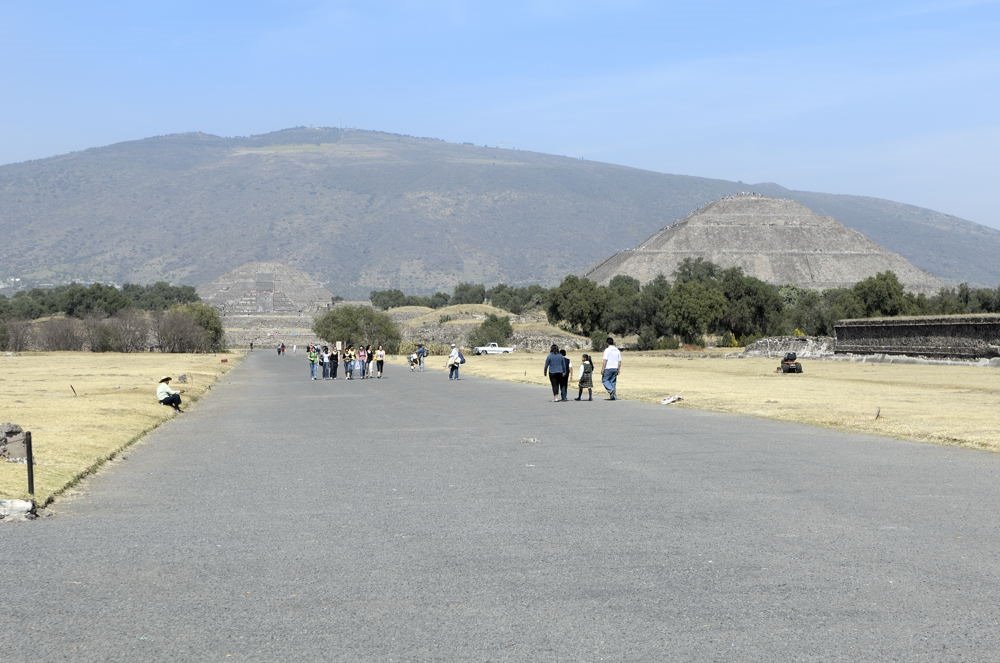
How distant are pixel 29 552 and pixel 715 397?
26125 millimetres

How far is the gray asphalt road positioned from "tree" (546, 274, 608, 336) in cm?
11152

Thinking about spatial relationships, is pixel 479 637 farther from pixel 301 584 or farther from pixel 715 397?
pixel 715 397

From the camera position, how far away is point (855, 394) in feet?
119

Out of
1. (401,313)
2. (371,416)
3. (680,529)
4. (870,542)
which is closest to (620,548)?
(680,529)

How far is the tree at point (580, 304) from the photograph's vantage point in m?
131

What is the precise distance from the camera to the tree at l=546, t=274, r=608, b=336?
131 meters

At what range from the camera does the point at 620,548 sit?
10375mm

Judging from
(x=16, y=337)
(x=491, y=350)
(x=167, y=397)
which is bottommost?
(x=167, y=397)

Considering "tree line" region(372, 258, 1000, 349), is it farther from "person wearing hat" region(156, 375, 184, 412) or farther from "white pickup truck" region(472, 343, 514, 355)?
"person wearing hat" region(156, 375, 184, 412)

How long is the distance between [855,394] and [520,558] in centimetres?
2815

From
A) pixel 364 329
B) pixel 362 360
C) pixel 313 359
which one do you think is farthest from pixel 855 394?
pixel 364 329

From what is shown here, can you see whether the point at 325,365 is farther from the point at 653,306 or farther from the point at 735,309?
the point at 653,306

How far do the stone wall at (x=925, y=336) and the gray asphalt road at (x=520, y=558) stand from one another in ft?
134

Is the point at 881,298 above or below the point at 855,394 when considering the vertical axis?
above
